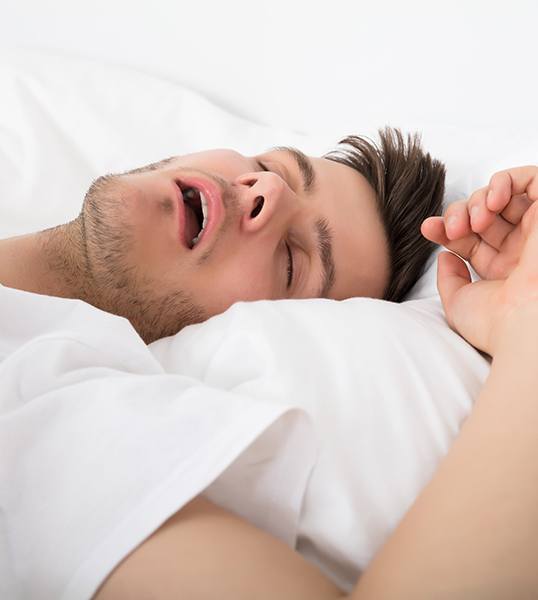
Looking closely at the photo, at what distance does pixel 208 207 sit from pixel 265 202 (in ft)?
0.33

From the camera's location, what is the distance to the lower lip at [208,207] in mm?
1200

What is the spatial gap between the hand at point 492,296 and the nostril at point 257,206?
32cm

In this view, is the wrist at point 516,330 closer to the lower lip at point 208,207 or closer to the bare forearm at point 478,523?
the bare forearm at point 478,523

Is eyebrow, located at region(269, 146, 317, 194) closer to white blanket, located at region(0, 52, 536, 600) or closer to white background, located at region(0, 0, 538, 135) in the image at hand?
white blanket, located at region(0, 52, 536, 600)

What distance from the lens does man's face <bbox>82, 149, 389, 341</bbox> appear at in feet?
3.97

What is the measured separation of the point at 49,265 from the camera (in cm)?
129

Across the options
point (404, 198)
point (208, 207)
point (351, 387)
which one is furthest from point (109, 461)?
point (404, 198)

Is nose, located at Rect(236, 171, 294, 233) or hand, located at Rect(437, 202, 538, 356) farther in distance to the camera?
nose, located at Rect(236, 171, 294, 233)

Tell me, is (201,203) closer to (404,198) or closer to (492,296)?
(404,198)

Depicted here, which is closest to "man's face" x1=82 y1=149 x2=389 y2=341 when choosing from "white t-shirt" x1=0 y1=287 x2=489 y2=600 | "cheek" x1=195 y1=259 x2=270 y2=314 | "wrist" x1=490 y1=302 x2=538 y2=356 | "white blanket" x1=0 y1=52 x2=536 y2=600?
"cheek" x1=195 y1=259 x2=270 y2=314

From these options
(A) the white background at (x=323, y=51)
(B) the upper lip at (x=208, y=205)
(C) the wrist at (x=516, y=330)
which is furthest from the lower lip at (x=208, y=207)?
(A) the white background at (x=323, y=51)

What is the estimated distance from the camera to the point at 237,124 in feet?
6.26

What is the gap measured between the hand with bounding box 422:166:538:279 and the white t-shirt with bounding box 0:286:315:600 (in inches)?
18.7

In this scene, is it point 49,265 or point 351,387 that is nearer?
point 351,387
